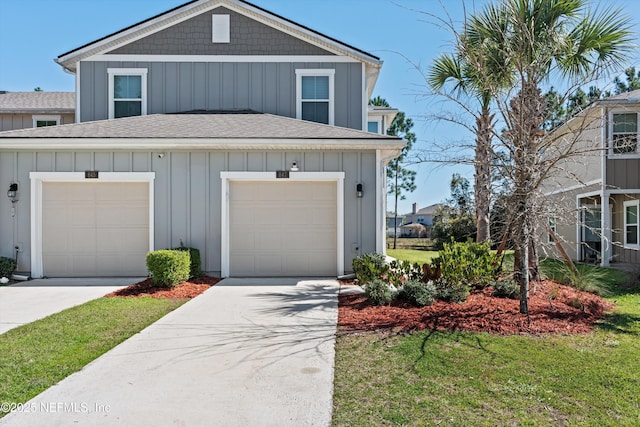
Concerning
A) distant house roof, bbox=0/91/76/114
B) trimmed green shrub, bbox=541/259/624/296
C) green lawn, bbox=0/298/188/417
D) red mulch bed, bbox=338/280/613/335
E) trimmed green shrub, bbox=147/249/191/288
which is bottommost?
green lawn, bbox=0/298/188/417

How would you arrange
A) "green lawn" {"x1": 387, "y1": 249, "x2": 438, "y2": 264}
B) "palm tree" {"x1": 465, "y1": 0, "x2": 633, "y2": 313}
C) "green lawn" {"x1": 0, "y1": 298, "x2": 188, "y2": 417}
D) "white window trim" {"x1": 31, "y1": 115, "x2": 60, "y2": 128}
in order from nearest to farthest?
"green lawn" {"x1": 0, "y1": 298, "x2": 188, "y2": 417} → "palm tree" {"x1": 465, "y1": 0, "x2": 633, "y2": 313} → "green lawn" {"x1": 387, "y1": 249, "x2": 438, "y2": 264} → "white window trim" {"x1": 31, "y1": 115, "x2": 60, "y2": 128}

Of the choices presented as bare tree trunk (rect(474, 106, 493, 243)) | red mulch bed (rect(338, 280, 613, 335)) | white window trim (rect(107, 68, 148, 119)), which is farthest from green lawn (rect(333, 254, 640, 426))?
white window trim (rect(107, 68, 148, 119))

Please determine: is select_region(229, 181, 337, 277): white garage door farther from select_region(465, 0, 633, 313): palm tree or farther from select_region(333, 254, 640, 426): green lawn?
select_region(333, 254, 640, 426): green lawn

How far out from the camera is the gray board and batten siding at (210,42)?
1277cm

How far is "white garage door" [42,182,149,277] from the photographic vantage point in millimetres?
10156

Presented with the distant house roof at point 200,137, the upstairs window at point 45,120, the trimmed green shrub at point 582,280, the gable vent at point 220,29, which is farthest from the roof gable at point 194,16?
the trimmed green shrub at point 582,280

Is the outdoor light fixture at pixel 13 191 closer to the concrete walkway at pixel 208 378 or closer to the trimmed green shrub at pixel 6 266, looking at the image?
the trimmed green shrub at pixel 6 266

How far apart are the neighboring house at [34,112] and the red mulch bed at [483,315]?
14479 mm

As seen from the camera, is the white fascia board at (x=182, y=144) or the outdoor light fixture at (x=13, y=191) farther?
the outdoor light fixture at (x=13, y=191)

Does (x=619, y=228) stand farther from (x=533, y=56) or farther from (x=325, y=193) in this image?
(x=533, y=56)

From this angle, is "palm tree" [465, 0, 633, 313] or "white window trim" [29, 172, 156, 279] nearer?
"palm tree" [465, 0, 633, 313]

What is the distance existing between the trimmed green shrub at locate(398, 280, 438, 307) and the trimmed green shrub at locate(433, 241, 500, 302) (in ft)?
1.06

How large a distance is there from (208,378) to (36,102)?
1771 cm

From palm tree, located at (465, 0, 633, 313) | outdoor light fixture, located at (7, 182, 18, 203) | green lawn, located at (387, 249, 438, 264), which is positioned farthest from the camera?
green lawn, located at (387, 249, 438, 264)
